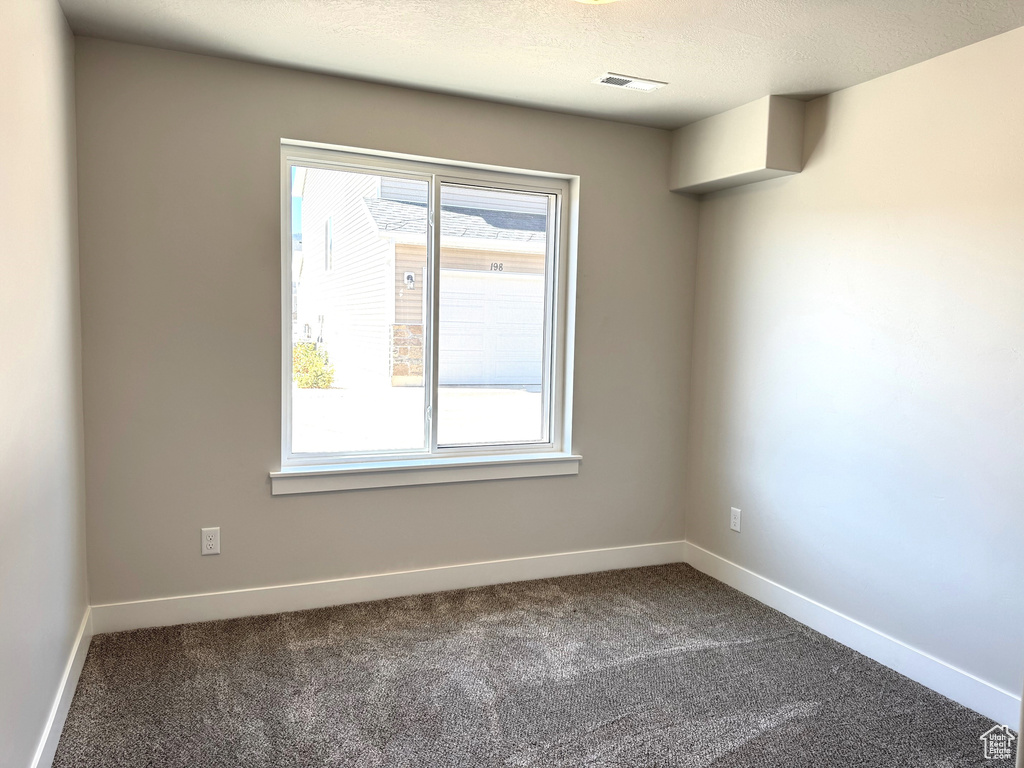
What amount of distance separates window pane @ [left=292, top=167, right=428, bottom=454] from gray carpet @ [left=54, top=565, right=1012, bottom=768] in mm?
856

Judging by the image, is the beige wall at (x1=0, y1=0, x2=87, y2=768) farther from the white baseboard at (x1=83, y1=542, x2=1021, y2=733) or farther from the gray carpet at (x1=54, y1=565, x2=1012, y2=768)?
the white baseboard at (x1=83, y1=542, x2=1021, y2=733)

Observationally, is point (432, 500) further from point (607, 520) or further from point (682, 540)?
point (682, 540)

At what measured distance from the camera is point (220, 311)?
2.87m

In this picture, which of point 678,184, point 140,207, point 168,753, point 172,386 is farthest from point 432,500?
point 678,184

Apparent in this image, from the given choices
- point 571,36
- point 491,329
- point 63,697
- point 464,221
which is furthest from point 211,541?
point 571,36

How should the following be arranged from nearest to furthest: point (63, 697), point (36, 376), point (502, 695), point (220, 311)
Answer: point (36, 376) → point (63, 697) → point (502, 695) → point (220, 311)

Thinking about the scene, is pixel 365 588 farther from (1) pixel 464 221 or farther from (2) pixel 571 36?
(2) pixel 571 36

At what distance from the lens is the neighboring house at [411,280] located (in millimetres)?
3137

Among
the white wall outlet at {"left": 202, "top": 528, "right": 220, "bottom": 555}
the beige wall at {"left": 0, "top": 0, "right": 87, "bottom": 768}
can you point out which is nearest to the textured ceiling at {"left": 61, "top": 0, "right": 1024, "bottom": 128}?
the beige wall at {"left": 0, "top": 0, "right": 87, "bottom": 768}

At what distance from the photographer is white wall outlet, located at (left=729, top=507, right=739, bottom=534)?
11.6 feet

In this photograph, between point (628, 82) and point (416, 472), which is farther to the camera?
point (416, 472)

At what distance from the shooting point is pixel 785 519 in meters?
3.25

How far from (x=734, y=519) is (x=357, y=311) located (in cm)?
220

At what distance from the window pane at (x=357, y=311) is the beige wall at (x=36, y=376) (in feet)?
2.93
